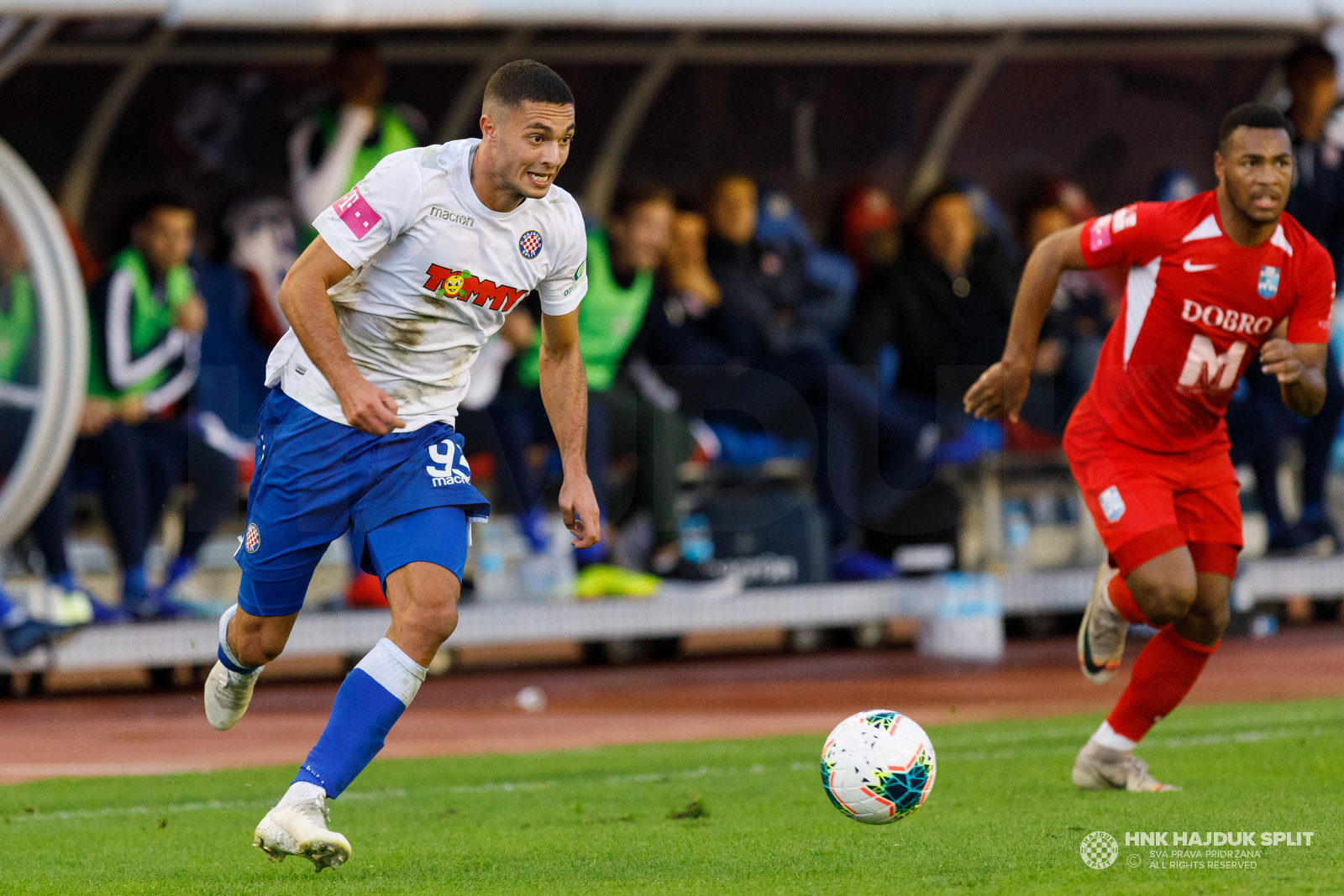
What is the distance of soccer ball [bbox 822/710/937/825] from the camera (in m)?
5.36

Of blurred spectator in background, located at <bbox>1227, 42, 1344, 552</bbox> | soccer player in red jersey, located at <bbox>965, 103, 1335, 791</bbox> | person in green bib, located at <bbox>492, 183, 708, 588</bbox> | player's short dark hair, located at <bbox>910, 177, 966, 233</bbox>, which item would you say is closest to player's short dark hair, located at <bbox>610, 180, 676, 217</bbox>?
person in green bib, located at <bbox>492, 183, 708, 588</bbox>

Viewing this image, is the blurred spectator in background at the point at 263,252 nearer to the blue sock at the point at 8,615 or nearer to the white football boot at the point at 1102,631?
the blue sock at the point at 8,615

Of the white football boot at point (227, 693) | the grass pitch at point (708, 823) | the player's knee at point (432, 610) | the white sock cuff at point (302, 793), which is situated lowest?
the grass pitch at point (708, 823)

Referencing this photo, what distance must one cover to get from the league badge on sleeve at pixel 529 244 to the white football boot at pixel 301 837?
1.64 m

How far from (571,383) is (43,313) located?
16.1ft

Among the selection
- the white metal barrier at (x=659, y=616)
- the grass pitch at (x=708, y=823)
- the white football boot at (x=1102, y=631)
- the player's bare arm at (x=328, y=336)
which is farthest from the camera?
the white metal barrier at (x=659, y=616)

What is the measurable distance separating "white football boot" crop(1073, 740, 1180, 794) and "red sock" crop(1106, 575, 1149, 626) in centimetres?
51

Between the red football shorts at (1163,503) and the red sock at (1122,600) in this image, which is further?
the red sock at (1122,600)

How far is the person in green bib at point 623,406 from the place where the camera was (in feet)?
36.1

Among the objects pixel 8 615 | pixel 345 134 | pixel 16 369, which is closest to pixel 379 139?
pixel 345 134

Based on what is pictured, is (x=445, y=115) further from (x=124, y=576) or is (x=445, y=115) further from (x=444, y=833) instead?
(x=444, y=833)

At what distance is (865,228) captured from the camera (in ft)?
41.9

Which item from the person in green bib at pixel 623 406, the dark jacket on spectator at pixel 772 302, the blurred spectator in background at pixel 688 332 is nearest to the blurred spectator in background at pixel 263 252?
the person in green bib at pixel 623 406

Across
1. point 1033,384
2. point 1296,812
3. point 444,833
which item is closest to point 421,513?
point 444,833
